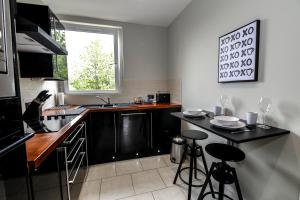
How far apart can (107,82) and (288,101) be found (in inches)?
104

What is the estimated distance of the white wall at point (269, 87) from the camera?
43.9 inches

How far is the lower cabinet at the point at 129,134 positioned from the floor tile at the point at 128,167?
0.10m

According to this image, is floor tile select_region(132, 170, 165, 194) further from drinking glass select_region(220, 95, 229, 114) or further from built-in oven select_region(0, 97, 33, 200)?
built-in oven select_region(0, 97, 33, 200)

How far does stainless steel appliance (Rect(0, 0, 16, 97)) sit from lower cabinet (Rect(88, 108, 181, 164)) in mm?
1829

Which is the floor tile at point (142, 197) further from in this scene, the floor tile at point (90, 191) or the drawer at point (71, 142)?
the drawer at point (71, 142)

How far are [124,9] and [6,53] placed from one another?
231 centimetres

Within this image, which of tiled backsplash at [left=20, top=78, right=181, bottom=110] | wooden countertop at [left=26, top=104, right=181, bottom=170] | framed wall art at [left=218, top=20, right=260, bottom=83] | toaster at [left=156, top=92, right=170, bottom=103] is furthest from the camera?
toaster at [left=156, top=92, right=170, bottom=103]

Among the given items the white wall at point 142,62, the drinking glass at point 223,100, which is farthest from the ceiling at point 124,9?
the drinking glass at point 223,100

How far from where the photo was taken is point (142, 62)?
3090 millimetres

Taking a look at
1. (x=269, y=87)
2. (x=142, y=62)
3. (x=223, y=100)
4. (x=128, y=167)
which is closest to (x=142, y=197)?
(x=128, y=167)

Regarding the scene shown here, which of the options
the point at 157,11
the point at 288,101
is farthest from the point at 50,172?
the point at 157,11

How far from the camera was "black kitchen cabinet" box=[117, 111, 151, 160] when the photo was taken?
2.48 meters

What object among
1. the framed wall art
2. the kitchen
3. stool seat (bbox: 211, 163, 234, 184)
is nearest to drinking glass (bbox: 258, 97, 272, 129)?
the kitchen

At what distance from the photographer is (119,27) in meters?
2.90
